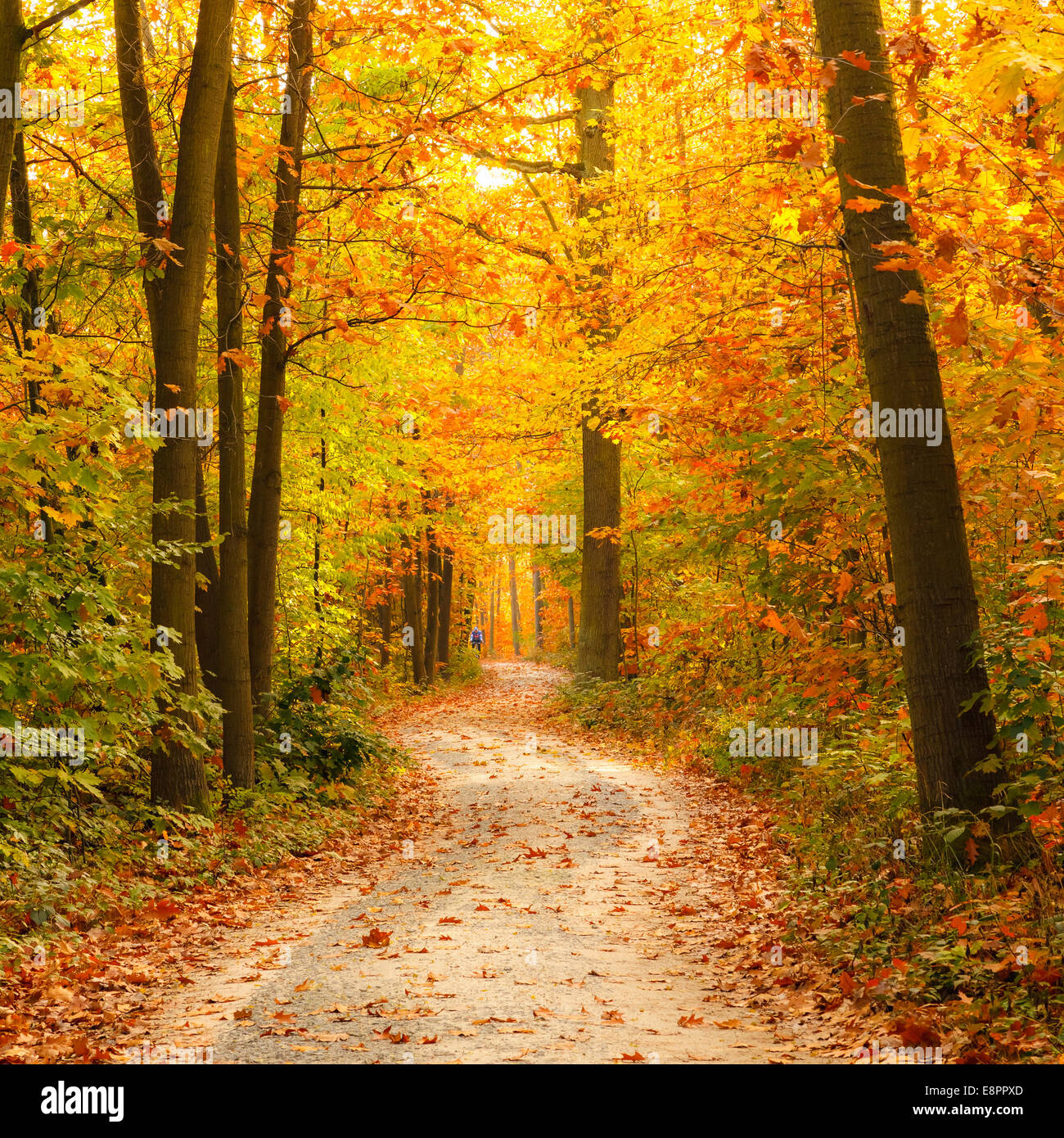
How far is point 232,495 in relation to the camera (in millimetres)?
11297

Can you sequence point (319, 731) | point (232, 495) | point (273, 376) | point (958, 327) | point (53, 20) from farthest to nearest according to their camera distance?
point (319, 731), point (273, 376), point (232, 495), point (53, 20), point (958, 327)

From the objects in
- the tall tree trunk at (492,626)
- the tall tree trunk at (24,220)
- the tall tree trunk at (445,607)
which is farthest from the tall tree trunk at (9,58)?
the tall tree trunk at (492,626)

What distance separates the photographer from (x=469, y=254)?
11742 millimetres

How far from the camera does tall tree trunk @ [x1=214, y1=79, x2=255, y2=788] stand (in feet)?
36.4

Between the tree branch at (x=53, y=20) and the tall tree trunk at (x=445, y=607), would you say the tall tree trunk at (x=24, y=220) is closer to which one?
the tree branch at (x=53, y=20)

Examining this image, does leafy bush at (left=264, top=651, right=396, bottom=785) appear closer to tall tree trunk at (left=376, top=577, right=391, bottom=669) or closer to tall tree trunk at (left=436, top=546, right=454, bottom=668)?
tall tree trunk at (left=376, top=577, right=391, bottom=669)

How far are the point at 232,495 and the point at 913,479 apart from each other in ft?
24.8

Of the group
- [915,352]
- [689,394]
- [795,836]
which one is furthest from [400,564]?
[915,352]

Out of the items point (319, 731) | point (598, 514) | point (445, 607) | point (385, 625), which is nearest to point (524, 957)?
point (319, 731)

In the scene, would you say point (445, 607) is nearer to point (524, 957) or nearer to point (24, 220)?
point (24, 220)

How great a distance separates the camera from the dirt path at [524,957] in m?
5.02
